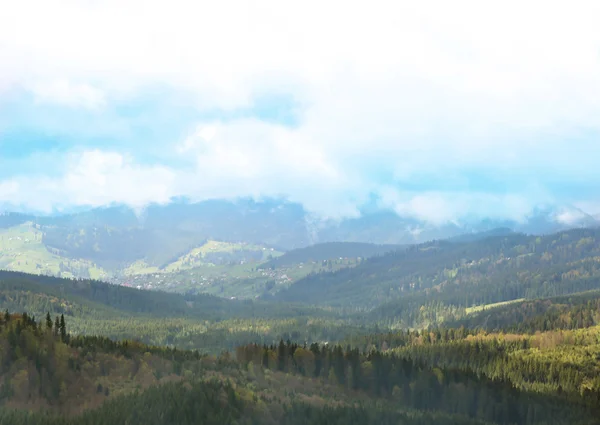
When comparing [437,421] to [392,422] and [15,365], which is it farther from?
[15,365]

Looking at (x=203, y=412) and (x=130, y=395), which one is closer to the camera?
(x=203, y=412)

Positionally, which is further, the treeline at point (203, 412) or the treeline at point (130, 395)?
the treeline at point (130, 395)

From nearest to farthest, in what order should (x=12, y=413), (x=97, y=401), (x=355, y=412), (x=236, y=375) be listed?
(x=12, y=413) < (x=97, y=401) < (x=355, y=412) < (x=236, y=375)

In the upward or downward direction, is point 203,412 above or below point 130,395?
below

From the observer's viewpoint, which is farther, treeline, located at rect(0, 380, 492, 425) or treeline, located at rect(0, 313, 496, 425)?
treeline, located at rect(0, 313, 496, 425)

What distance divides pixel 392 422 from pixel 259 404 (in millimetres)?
40001

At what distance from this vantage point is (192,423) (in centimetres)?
14950

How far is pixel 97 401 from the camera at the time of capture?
16112cm

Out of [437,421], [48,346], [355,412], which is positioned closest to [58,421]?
[48,346]

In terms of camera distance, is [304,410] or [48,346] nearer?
[304,410]

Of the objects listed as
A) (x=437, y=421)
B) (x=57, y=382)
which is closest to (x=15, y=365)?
(x=57, y=382)

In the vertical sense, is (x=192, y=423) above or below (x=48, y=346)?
below

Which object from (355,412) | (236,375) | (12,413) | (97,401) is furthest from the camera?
(236,375)

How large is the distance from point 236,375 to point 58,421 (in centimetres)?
6156
